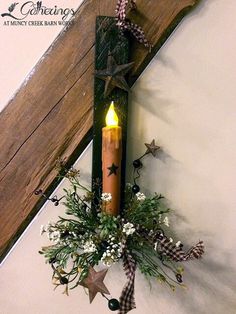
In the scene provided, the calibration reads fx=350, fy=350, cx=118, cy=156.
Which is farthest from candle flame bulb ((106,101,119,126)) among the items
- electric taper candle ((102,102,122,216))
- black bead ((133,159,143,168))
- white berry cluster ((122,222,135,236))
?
white berry cluster ((122,222,135,236))

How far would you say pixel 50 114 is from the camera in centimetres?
93

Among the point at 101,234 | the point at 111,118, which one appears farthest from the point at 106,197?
the point at 111,118

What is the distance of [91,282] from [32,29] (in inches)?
26.1

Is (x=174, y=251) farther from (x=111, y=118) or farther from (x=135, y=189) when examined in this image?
(x=111, y=118)

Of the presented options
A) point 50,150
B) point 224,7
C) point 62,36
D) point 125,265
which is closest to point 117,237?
point 125,265

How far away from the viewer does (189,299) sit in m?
0.93

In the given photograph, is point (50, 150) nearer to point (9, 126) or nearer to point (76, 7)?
point (9, 126)

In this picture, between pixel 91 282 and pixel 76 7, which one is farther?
pixel 76 7

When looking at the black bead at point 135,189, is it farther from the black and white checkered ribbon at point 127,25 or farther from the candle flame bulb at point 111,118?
the black and white checkered ribbon at point 127,25

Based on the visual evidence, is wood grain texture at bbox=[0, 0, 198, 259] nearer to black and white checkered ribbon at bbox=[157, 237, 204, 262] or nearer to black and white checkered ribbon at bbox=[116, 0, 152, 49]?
black and white checkered ribbon at bbox=[116, 0, 152, 49]

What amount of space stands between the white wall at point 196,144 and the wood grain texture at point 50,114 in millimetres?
58

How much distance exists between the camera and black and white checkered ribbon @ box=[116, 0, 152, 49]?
2.80 ft

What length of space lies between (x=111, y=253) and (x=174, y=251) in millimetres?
154

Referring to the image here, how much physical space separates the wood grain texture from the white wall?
6 cm
